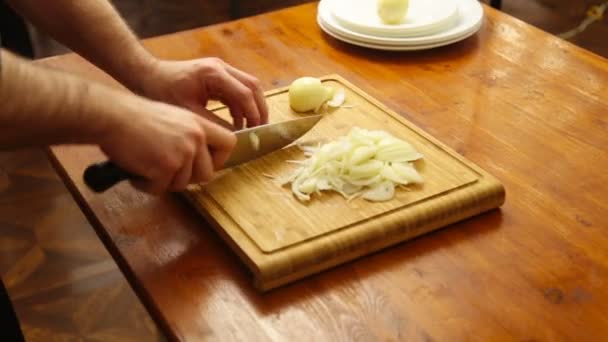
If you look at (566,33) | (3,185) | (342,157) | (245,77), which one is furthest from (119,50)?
(566,33)

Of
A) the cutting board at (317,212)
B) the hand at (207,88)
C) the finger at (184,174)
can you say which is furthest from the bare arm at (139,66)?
the finger at (184,174)

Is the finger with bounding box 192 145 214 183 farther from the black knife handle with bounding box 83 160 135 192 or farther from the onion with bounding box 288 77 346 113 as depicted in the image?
the onion with bounding box 288 77 346 113

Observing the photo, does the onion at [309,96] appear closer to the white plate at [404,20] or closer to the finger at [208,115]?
the finger at [208,115]

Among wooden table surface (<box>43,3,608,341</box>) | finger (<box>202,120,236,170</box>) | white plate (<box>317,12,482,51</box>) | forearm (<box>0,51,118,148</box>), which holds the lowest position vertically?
wooden table surface (<box>43,3,608,341</box>)

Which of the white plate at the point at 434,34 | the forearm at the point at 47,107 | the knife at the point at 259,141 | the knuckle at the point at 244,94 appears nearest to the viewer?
the forearm at the point at 47,107

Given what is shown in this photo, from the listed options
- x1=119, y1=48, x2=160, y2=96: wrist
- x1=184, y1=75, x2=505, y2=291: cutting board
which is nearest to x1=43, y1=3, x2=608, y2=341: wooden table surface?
x1=184, y1=75, x2=505, y2=291: cutting board

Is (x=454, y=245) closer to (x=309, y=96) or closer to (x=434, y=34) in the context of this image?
(x=309, y=96)

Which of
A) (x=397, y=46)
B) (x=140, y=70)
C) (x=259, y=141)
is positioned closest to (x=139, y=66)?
(x=140, y=70)
